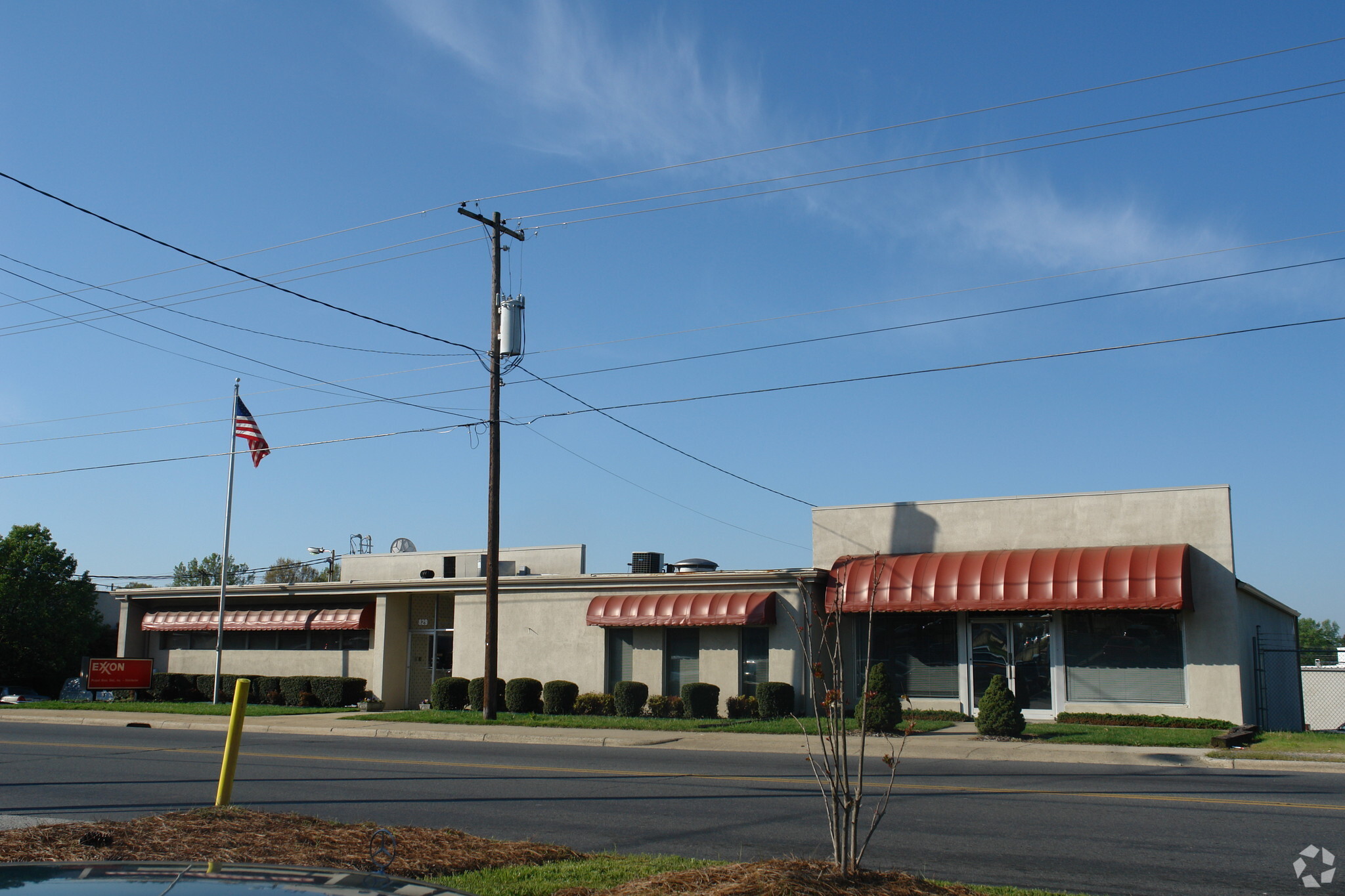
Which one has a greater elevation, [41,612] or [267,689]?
[41,612]

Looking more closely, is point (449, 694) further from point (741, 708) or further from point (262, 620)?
point (262, 620)

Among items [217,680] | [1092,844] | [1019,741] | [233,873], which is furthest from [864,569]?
[233,873]

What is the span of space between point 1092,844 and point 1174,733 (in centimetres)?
1172

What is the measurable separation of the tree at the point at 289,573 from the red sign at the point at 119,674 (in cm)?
5869

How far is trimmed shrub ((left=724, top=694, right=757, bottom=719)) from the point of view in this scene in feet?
82.8

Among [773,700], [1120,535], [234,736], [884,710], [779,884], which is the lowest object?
[773,700]

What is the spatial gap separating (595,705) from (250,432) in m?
13.4

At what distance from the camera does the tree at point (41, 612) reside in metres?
45.0

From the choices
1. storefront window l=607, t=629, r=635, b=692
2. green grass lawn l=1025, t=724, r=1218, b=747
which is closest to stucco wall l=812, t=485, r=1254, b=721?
green grass lawn l=1025, t=724, r=1218, b=747

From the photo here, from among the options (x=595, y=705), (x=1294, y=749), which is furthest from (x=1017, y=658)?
(x=595, y=705)

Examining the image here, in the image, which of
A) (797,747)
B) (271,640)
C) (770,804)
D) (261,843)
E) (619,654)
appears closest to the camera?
(261,843)

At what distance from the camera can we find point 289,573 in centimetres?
9594

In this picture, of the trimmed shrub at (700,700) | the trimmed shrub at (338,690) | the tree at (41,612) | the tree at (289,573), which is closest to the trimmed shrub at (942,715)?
the trimmed shrub at (700,700)

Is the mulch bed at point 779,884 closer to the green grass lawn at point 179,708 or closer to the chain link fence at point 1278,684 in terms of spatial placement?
the chain link fence at point 1278,684
